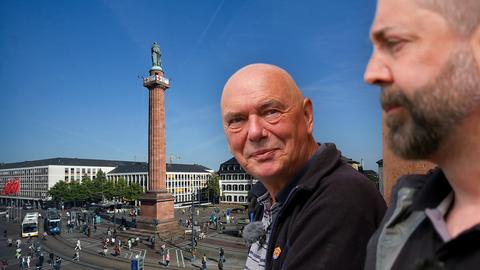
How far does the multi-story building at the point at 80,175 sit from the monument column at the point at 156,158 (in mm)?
47089

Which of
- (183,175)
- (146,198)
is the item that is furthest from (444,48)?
(183,175)

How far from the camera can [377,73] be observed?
108 centimetres

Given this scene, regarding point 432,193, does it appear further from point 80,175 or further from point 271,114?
point 80,175

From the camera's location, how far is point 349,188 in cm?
165

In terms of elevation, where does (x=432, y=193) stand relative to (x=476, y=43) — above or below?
below

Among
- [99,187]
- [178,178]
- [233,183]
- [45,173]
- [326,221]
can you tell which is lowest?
[233,183]

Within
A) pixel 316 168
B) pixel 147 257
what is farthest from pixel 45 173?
pixel 316 168

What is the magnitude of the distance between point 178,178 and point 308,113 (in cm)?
8921

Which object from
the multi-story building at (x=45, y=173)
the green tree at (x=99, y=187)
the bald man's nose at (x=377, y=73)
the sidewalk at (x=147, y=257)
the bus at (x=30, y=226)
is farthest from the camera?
the multi-story building at (x=45, y=173)

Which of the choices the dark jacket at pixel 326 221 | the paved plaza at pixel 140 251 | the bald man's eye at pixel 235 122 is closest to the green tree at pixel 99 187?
the paved plaza at pixel 140 251

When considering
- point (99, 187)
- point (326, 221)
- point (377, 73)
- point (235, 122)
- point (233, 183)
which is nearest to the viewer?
point (377, 73)

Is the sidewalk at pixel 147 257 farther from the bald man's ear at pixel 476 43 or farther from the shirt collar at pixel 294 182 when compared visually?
the bald man's ear at pixel 476 43

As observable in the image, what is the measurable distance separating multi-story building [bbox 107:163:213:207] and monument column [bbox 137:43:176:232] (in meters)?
44.1

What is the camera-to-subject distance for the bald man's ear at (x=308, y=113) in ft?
7.16
